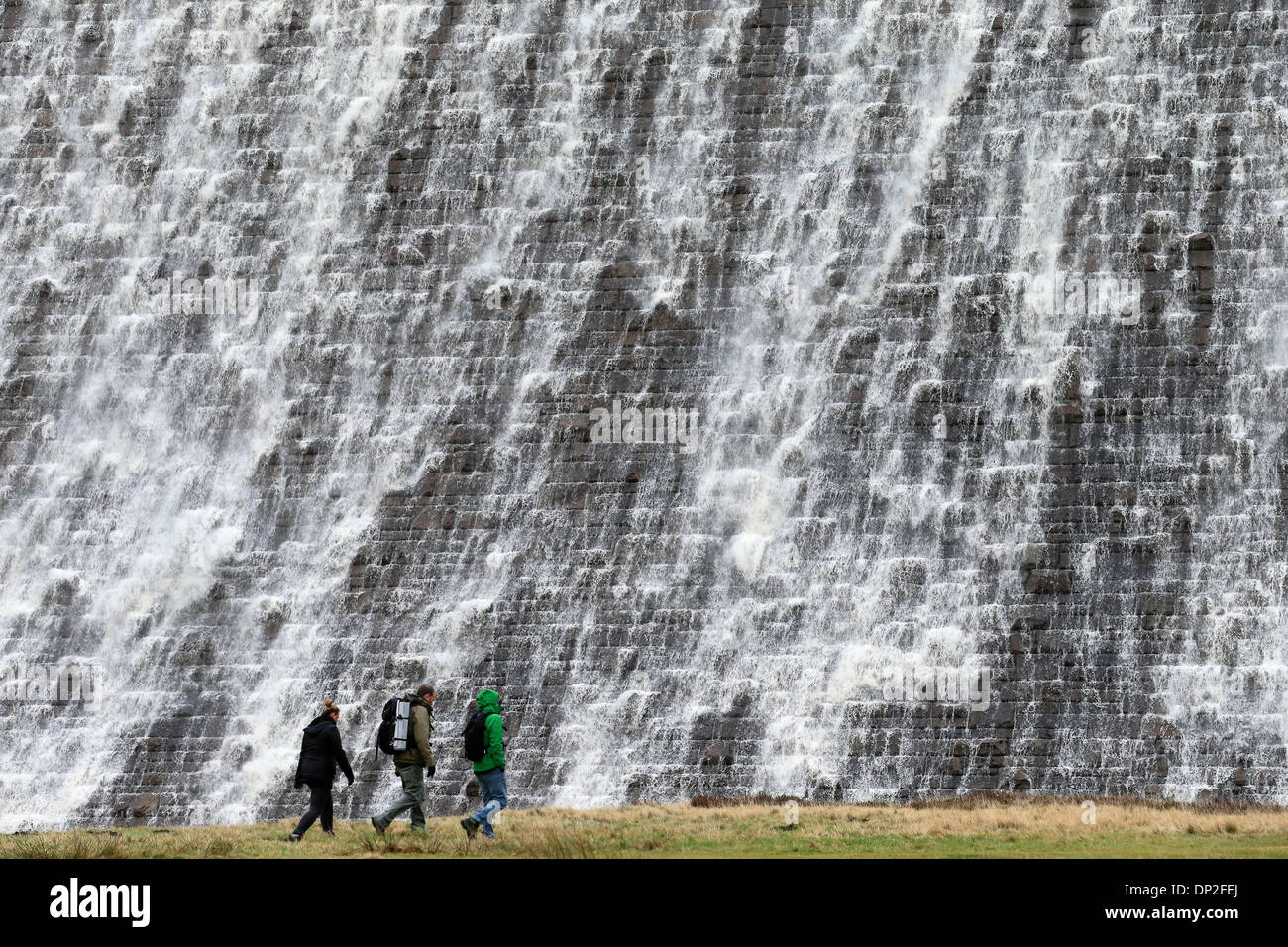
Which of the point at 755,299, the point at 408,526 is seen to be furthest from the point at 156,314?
the point at 755,299

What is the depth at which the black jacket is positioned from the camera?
17.5m

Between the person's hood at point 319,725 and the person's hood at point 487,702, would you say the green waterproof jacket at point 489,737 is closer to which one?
the person's hood at point 487,702

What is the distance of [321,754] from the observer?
57.8 ft

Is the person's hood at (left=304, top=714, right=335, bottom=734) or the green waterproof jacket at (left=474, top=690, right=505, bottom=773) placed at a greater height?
the person's hood at (left=304, top=714, right=335, bottom=734)

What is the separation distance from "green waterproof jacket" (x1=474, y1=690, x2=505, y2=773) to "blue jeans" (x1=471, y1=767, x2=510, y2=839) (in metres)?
0.06

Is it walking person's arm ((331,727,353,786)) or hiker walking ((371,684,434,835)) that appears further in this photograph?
walking person's arm ((331,727,353,786))

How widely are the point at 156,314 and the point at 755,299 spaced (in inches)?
325

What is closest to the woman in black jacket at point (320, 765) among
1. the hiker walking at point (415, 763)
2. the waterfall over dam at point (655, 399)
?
the hiker walking at point (415, 763)

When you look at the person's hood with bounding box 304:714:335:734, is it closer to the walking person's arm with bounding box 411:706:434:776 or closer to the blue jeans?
the walking person's arm with bounding box 411:706:434:776

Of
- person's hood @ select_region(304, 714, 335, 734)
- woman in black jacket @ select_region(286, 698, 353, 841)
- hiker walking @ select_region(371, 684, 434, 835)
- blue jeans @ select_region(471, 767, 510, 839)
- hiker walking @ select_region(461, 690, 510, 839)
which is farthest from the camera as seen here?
person's hood @ select_region(304, 714, 335, 734)

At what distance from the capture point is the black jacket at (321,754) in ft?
57.5

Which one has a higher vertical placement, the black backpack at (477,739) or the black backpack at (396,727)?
the black backpack at (396,727)

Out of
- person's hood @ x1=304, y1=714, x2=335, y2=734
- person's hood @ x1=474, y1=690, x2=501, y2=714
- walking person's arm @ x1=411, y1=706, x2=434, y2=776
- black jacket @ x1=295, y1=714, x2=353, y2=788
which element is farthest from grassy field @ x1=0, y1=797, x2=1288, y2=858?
person's hood @ x1=474, y1=690, x2=501, y2=714

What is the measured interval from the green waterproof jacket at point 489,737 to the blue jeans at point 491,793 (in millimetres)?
63
